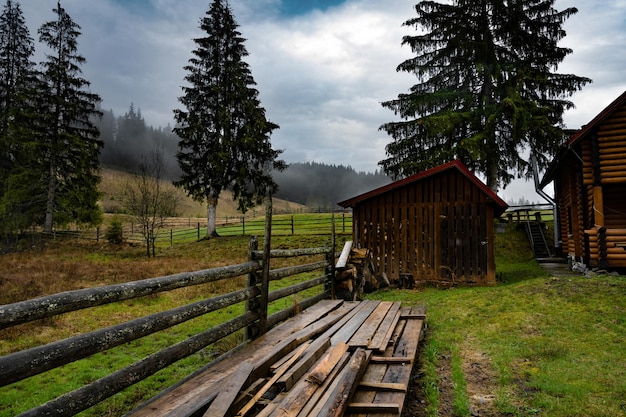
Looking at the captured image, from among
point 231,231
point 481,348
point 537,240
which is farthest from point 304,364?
point 231,231

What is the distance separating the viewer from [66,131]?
2866 centimetres

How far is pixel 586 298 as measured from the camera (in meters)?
8.73

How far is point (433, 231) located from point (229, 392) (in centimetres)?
1166

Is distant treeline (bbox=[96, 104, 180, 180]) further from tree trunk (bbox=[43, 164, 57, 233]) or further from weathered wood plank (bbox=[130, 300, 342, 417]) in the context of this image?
weathered wood plank (bbox=[130, 300, 342, 417])

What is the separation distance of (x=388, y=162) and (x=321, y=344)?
19.6 metres

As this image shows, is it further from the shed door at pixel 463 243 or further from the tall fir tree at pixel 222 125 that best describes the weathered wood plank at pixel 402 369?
the tall fir tree at pixel 222 125

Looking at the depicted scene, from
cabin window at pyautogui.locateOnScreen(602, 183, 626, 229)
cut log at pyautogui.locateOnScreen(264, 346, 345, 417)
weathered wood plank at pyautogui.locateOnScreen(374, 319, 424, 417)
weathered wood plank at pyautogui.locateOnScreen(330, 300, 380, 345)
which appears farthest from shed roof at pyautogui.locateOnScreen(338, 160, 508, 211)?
cut log at pyautogui.locateOnScreen(264, 346, 345, 417)

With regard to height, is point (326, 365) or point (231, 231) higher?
point (231, 231)

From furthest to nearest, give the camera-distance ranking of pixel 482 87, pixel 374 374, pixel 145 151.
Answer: pixel 145 151
pixel 482 87
pixel 374 374

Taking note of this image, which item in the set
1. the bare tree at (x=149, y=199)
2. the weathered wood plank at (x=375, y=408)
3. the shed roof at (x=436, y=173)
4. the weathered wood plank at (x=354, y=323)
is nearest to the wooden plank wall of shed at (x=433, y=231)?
the shed roof at (x=436, y=173)

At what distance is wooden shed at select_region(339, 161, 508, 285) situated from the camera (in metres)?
13.2

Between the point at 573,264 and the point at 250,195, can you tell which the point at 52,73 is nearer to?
the point at 250,195

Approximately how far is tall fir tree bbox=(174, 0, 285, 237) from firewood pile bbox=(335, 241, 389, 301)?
15.4 m

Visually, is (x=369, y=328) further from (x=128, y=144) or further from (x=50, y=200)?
(x=128, y=144)
